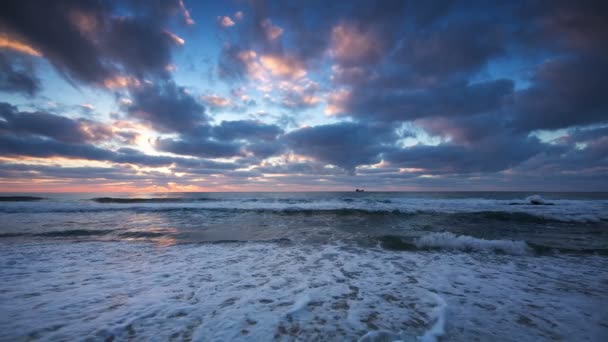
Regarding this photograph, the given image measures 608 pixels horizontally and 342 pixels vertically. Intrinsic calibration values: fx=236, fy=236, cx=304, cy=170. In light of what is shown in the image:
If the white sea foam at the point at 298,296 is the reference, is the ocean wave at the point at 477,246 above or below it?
below

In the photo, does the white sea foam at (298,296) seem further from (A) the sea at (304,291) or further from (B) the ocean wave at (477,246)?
(B) the ocean wave at (477,246)

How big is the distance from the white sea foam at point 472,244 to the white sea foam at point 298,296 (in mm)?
848

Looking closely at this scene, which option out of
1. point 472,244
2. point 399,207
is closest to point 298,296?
point 472,244

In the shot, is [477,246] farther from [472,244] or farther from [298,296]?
[298,296]

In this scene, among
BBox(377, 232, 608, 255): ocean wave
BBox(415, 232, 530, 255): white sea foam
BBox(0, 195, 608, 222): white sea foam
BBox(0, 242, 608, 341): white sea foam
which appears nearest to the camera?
BBox(0, 242, 608, 341): white sea foam

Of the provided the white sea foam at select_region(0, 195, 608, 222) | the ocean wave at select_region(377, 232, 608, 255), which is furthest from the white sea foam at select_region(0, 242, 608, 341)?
the white sea foam at select_region(0, 195, 608, 222)

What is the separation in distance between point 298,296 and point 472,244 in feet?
22.2

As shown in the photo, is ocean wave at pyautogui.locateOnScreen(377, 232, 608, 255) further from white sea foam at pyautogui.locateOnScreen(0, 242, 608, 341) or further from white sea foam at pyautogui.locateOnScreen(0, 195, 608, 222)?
white sea foam at pyautogui.locateOnScreen(0, 195, 608, 222)

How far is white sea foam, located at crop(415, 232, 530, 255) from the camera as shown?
Result: 23.9 ft

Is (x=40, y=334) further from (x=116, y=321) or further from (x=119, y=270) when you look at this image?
(x=119, y=270)

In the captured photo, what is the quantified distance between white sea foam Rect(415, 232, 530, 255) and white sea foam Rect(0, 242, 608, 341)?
85 cm

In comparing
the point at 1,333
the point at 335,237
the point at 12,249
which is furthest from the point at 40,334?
the point at 335,237

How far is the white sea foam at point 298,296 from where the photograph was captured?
9.80 feet

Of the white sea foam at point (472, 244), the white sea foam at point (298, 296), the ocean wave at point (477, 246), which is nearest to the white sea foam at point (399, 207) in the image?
the ocean wave at point (477, 246)
